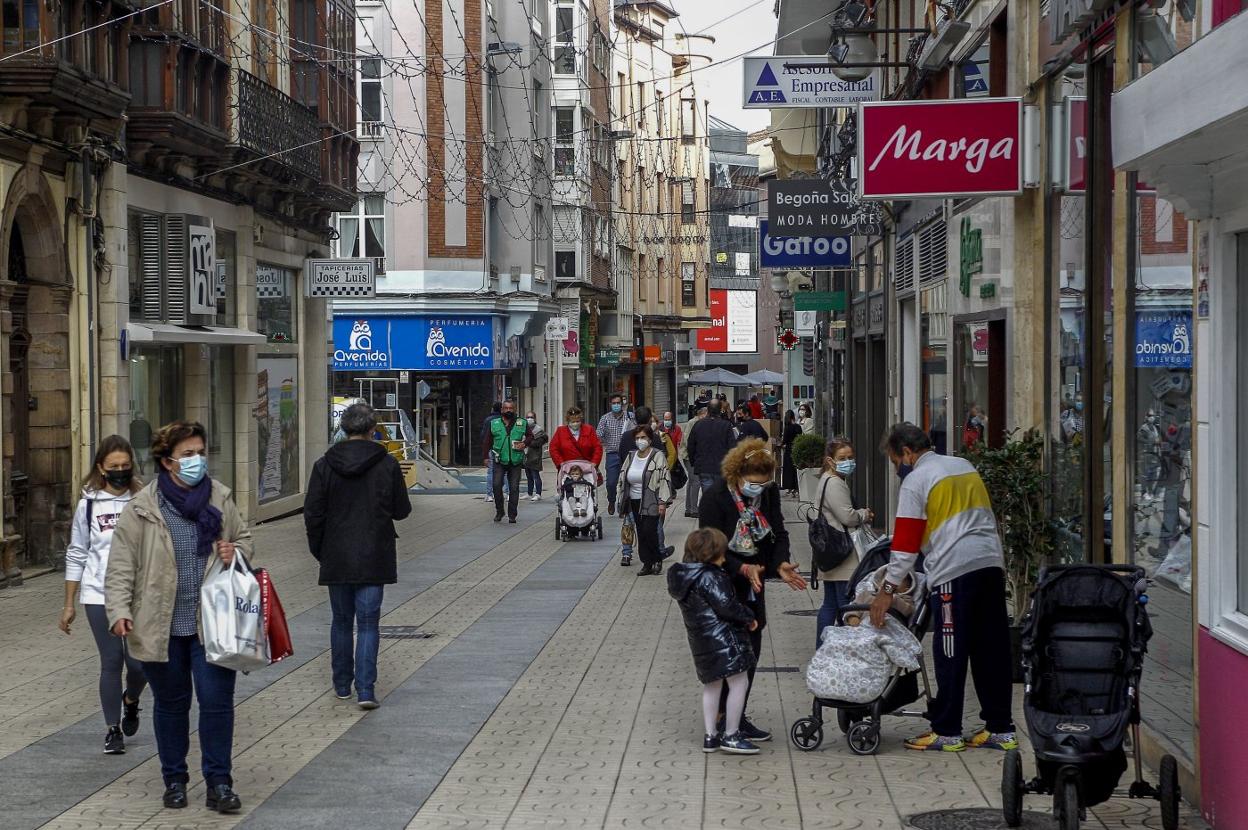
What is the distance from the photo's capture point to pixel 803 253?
2283 cm

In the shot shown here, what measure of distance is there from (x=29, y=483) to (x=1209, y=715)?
13.8 metres

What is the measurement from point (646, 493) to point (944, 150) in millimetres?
7455

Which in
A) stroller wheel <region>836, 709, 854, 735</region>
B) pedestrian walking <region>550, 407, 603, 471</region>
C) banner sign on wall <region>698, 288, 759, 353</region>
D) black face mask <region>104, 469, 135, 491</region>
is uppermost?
banner sign on wall <region>698, 288, 759, 353</region>

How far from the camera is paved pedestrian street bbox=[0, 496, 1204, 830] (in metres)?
7.37

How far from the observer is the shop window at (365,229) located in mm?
42906

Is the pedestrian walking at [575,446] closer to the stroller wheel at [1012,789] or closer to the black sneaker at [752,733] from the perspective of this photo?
the black sneaker at [752,733]

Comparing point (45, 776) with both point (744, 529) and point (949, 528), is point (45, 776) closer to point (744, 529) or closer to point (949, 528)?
point (744, 529)

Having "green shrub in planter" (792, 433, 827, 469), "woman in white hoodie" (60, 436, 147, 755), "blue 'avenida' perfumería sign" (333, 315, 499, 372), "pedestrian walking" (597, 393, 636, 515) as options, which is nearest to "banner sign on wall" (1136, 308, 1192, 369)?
"woman in white hoodie" (60, 436, 147, 755)

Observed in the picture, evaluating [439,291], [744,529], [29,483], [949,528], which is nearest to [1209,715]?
[949,528]

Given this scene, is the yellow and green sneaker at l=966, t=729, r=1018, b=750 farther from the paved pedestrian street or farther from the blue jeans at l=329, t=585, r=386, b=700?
the blue jeans at l=329, t=585, r=386, b=700

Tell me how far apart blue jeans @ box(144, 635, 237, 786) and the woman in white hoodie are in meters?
1.25

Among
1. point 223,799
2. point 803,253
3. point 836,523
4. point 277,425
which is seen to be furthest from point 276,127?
point 223,799

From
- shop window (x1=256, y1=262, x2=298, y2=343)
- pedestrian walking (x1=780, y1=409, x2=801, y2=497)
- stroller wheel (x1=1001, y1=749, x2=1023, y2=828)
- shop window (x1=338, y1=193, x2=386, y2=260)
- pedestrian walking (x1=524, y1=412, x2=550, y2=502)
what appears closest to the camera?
stroller wheel (x1=1001, y1=749, x2=1023, y2=828)

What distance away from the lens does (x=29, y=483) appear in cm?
1789
